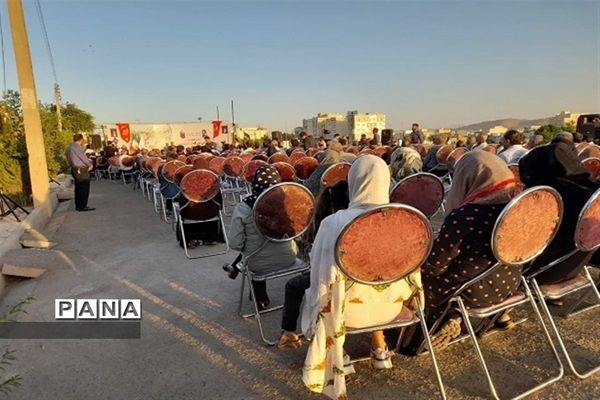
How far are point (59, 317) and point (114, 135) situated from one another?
25121mm

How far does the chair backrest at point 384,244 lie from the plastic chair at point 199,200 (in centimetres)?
360

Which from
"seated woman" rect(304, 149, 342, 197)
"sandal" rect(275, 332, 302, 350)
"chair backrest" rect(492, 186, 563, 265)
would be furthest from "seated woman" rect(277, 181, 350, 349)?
"seated woman" rect(304, 149, 342, 197)

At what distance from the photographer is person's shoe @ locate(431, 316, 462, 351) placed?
8.42 ft

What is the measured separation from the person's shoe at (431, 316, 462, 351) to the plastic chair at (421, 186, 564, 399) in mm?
206

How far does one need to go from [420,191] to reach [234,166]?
19.8ft

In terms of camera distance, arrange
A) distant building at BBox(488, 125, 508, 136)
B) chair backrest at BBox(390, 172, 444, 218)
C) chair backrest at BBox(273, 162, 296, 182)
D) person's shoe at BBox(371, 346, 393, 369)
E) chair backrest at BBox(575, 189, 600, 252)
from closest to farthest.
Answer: chair backrest at BBox(575, 189, 600, 252)
person's shoe at BBox(371, 346, 393, 369)
chair backrest at BBox(390, 172, 444, 218)
chair backrest at BBox(273, 162, 296, 182)
distant building at BBox(488, 125, 508, 136)

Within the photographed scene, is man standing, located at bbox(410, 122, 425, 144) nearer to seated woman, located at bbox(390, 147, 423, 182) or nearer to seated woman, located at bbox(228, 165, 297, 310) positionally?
seated woman, located at bbox(390, 147, 423, 182)

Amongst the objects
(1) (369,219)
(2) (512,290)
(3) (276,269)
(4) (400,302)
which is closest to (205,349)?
(3) (276,269)

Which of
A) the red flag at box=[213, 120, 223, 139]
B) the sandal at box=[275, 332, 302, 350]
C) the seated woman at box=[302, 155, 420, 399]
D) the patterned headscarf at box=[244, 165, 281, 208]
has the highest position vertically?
the red flag at box=[213, 120, 223, 139]

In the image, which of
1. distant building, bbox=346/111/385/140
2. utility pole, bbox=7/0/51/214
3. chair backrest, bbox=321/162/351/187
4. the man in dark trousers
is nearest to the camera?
chair backrest, bbox=321/162/351/187

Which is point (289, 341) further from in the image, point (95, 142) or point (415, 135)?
point (95, 142)

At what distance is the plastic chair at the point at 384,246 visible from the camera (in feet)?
6.16

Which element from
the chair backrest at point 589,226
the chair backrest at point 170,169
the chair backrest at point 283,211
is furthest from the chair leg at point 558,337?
the chair backrest at point 170,169

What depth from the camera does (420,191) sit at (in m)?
3.78
